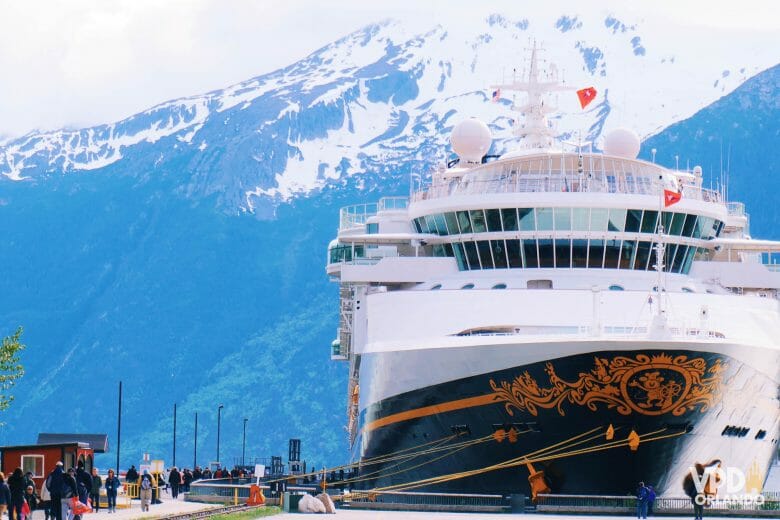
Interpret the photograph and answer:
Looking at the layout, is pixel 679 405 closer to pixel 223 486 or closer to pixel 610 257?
pixel 610 257

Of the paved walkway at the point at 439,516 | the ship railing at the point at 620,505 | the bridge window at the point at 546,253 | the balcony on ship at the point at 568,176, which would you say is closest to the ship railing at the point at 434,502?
the paved walkway at the point at 439,516

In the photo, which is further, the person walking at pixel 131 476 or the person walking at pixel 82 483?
the person walking at pixel 131 476

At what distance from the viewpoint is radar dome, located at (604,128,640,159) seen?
63812mm

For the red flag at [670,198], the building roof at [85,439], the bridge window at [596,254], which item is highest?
the red flag at [670,198]

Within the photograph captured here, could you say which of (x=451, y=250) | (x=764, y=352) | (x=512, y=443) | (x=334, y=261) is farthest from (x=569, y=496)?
(x=334, y=261)

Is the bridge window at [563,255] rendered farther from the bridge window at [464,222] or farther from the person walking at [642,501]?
the person walking at [642,501]

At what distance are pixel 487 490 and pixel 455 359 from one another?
3.68 metres

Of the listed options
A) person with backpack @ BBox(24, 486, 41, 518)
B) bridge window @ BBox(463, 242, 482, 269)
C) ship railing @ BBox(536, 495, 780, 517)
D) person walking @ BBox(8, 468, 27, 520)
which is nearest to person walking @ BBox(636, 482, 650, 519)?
ship railing @ BBox(536, 495, 780, 517)

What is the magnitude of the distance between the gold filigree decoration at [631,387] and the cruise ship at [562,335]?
5cm

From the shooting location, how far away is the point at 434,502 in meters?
45.1

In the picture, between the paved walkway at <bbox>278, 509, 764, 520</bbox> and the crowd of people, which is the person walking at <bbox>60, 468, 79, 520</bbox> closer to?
the crowd of people

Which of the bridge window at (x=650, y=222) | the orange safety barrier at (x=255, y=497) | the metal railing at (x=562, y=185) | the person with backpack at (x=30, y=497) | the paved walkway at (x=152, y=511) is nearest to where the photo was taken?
the person with backpack at (x=30, y=497)

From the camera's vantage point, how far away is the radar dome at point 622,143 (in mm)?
63812

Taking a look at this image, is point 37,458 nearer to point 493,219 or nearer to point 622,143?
point 493,219
